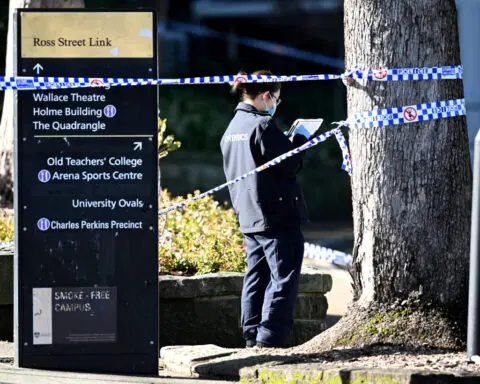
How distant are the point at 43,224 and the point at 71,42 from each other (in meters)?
1.01

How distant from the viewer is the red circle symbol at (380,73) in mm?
6777

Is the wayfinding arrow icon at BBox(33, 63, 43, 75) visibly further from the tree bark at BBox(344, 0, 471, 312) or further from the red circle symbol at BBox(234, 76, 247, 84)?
the tree bark at BBox(344, 0, 471, 312)

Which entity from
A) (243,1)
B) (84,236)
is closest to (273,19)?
(243,1)

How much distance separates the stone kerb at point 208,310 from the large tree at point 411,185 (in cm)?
135

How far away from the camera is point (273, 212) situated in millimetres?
7207

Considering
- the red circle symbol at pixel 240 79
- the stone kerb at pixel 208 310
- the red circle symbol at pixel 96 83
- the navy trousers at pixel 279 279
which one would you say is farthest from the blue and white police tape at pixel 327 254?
the red circle symbol at pixel 96 83

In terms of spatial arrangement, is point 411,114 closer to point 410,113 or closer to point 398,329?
point 410,113

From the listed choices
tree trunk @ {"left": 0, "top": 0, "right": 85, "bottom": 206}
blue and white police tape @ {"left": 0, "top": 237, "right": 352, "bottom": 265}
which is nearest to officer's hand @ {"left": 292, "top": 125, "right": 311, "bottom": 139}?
blue and white police tape @ {"left": 0, "top": 237, "right": 352, "bottom": 265}

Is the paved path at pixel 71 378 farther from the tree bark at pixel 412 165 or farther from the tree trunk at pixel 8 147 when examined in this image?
the tree trunk at pixel 8 147

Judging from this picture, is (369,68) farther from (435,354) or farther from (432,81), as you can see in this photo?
(435,354)

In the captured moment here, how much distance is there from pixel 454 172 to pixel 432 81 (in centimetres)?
52

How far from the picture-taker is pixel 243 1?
93.3ft

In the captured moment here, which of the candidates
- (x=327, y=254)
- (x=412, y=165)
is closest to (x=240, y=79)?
(x=412, y=165)

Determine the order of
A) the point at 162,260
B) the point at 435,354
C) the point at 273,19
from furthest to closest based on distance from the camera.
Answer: the point at 273,19
the point at 162,260
the point at 435,354
